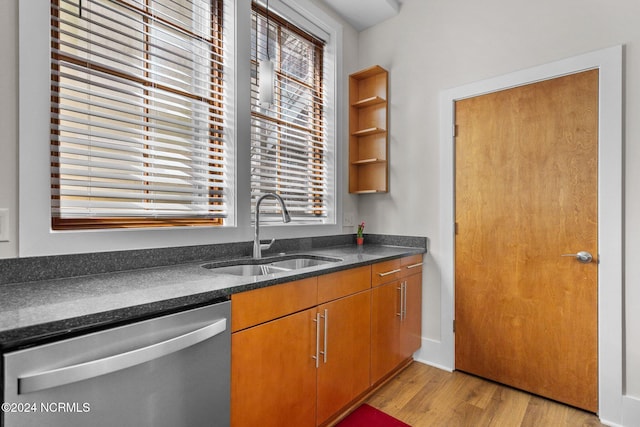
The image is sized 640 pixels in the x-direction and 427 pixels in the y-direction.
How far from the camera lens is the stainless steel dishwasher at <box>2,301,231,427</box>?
2.80ft

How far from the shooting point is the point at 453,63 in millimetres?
2508

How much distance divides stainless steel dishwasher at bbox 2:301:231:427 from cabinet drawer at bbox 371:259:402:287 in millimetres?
1060

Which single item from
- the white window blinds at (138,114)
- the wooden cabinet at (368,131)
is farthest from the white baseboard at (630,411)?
the white window blinds at (138,114)

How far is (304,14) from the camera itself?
256 centimetres

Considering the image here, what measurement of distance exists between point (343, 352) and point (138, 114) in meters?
1.63

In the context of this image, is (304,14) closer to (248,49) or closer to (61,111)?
(248,49)

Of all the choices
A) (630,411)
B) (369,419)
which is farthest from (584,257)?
(369,419)

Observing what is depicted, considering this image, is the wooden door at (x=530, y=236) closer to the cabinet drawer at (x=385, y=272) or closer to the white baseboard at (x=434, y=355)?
the white baseboard at (x=434, y=355)

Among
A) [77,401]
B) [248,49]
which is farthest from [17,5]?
[77,401]

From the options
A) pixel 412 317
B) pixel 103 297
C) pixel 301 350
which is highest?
pixel 103 297

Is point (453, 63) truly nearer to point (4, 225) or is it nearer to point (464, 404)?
point (464, 404)

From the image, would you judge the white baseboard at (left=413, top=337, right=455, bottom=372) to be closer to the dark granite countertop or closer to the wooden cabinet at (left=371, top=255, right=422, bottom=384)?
the wooden cabinet at (left=371, top=255, right=422, bottom=384)

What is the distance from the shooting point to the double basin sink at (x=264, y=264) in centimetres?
190

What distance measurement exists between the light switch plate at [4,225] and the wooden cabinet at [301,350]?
0.90 metres
